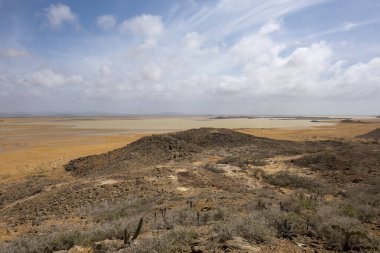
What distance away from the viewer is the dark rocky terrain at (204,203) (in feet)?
20.5

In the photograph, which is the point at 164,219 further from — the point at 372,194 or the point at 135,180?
the point at 372,194

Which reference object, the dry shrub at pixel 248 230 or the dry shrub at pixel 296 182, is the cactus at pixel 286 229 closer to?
the dry shrub at pixel 248 230

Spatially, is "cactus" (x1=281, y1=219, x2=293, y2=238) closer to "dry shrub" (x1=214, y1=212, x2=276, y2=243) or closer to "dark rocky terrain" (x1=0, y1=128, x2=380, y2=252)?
"dark rocky terrain" (x1=0, y1=128, x2=380, y2=252)

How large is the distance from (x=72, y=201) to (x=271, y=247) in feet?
27.6

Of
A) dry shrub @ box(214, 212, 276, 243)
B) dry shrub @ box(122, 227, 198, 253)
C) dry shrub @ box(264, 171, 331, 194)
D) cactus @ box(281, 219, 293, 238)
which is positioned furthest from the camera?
dry shrub @ box(264, 171, 331, 194)

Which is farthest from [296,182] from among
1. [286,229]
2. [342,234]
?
[342,234]

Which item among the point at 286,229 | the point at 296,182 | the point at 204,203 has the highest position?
the point at 286,229

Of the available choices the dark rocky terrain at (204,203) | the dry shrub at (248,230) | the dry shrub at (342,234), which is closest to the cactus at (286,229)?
the dark rocky terrain at (204,203)

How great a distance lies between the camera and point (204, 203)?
1030cm

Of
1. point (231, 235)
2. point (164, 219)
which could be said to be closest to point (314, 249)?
point (231, 235)

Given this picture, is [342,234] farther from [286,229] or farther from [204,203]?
[204,203]

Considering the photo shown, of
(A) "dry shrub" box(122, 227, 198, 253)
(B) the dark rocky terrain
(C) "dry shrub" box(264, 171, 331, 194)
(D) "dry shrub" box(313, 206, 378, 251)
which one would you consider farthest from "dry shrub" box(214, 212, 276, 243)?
(C) "dry shrub" box(264, 171, 331, 194)

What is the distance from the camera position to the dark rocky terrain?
6.25 metres

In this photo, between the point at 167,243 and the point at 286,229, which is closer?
the point at 167,243
